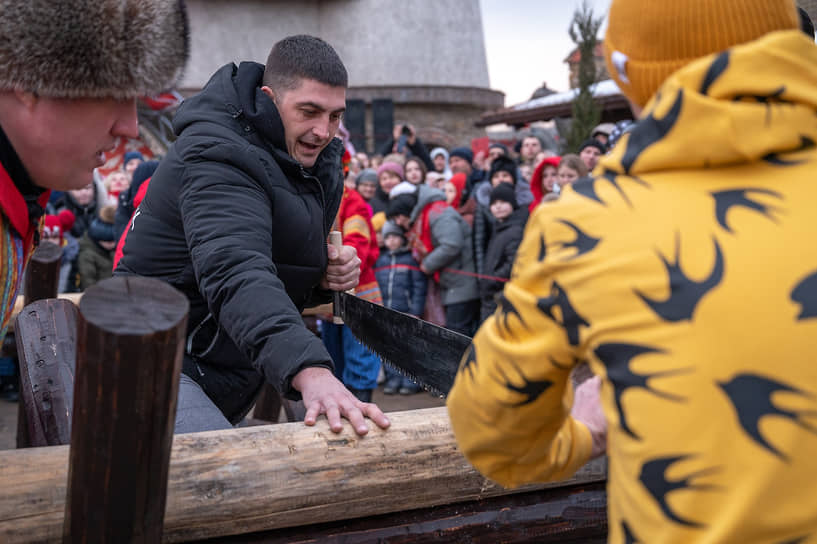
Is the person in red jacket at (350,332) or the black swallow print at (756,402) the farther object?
the person in red jacket at (350,332)

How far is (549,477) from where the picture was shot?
1.48 m

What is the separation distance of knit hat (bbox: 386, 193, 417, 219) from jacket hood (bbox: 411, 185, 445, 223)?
0.04 metres

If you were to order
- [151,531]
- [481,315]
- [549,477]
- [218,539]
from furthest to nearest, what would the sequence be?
[481,315] < [218,539] < [151,531] < [549,477]

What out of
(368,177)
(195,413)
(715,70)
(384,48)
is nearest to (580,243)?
(715,70)

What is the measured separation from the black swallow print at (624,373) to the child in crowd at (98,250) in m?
7.10

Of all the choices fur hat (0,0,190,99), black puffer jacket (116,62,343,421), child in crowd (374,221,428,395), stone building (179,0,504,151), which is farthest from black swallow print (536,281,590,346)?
stone building (179,0,504,151)

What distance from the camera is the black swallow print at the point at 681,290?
110cm

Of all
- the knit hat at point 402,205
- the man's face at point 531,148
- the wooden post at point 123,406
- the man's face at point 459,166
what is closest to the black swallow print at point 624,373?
the wooden post at point 123,406

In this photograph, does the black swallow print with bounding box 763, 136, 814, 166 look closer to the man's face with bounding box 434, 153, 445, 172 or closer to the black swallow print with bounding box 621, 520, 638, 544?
the black swallow print with bounding box 621, 520, 638, 544

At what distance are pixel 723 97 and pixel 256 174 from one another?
172 centimetres

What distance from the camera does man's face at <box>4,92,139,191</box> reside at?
1537 mm

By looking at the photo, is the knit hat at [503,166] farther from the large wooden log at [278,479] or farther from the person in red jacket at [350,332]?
the large wooden log at [278,479]

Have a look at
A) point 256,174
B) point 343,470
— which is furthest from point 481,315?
point 343,470

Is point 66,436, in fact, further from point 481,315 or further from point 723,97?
point 481,315
